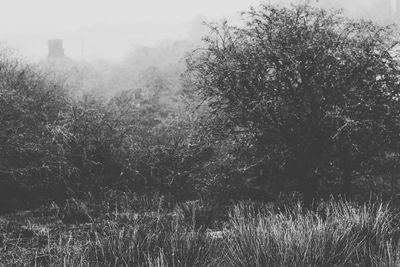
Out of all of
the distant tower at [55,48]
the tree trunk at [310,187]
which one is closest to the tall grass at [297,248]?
the tree trunk at [310,187]

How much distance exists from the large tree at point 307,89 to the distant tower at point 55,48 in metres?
87.1

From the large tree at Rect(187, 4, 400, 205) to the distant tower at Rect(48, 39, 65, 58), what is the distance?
87.1 m

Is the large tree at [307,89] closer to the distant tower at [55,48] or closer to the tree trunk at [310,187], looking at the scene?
the tree trunk at [310,187]

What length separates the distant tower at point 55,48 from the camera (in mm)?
92188

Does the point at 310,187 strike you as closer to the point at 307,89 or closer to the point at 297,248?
the point at 307,89

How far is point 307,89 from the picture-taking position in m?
10.2

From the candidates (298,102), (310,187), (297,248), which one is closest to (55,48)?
(298,102)

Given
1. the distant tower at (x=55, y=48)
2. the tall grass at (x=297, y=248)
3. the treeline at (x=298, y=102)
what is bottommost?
the tall grass at (x=297, y=248)

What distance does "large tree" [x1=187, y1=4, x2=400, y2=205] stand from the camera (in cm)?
989

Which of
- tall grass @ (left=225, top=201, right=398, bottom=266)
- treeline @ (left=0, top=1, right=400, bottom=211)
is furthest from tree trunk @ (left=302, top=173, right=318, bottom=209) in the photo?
tall grass @ (left=225, top=201, right=398, bottom=266)

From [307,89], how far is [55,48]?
89480mm

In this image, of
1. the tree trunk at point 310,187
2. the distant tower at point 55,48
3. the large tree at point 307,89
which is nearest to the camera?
the large tree at point 307,89

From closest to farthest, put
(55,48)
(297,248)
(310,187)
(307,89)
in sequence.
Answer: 1. (297,248)
2. (307,89)
3. (310,187)
4. (55,48)

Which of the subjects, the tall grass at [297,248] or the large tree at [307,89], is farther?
the large tree at [307,89]
